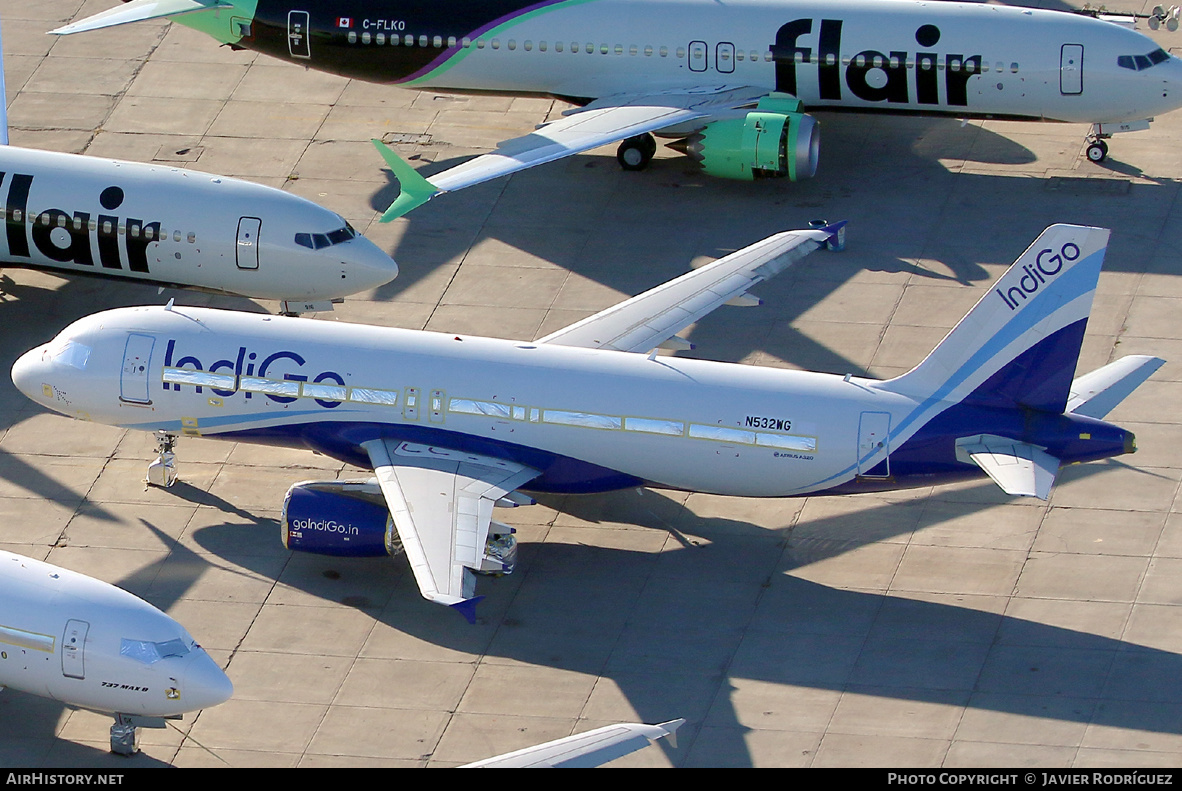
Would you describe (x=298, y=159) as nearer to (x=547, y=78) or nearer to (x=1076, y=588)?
(x=547, y=78)

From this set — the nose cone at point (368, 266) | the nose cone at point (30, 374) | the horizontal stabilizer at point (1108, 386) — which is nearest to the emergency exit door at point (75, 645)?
the nose cone at point (30, 374)

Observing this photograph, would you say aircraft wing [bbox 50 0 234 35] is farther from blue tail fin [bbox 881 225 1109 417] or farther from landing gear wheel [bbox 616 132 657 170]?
blue tail fin [bbox 881 225 1109 417]

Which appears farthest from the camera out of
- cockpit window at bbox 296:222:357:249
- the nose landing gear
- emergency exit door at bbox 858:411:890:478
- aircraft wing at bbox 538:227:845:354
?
the nose landing gear

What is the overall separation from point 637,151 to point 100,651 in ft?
86.0

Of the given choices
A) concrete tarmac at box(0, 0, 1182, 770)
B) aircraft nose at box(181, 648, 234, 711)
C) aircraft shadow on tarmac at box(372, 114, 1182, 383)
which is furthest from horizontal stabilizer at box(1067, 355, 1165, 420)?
aircraft nose at box(181, 648, 234, 711)

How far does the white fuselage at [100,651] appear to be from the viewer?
34906 mm

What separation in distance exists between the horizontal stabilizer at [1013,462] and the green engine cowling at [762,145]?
16.5 m

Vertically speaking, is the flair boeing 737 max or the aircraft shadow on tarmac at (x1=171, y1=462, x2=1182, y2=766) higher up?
the flair boeing 737 max

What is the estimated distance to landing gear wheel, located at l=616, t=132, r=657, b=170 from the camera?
56375mm

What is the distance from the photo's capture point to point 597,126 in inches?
2116

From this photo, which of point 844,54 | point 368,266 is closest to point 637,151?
point 844,54

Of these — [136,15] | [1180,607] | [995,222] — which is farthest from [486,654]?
[136,15]

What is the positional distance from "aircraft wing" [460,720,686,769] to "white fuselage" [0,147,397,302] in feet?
62.9

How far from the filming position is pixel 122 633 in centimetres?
3497
